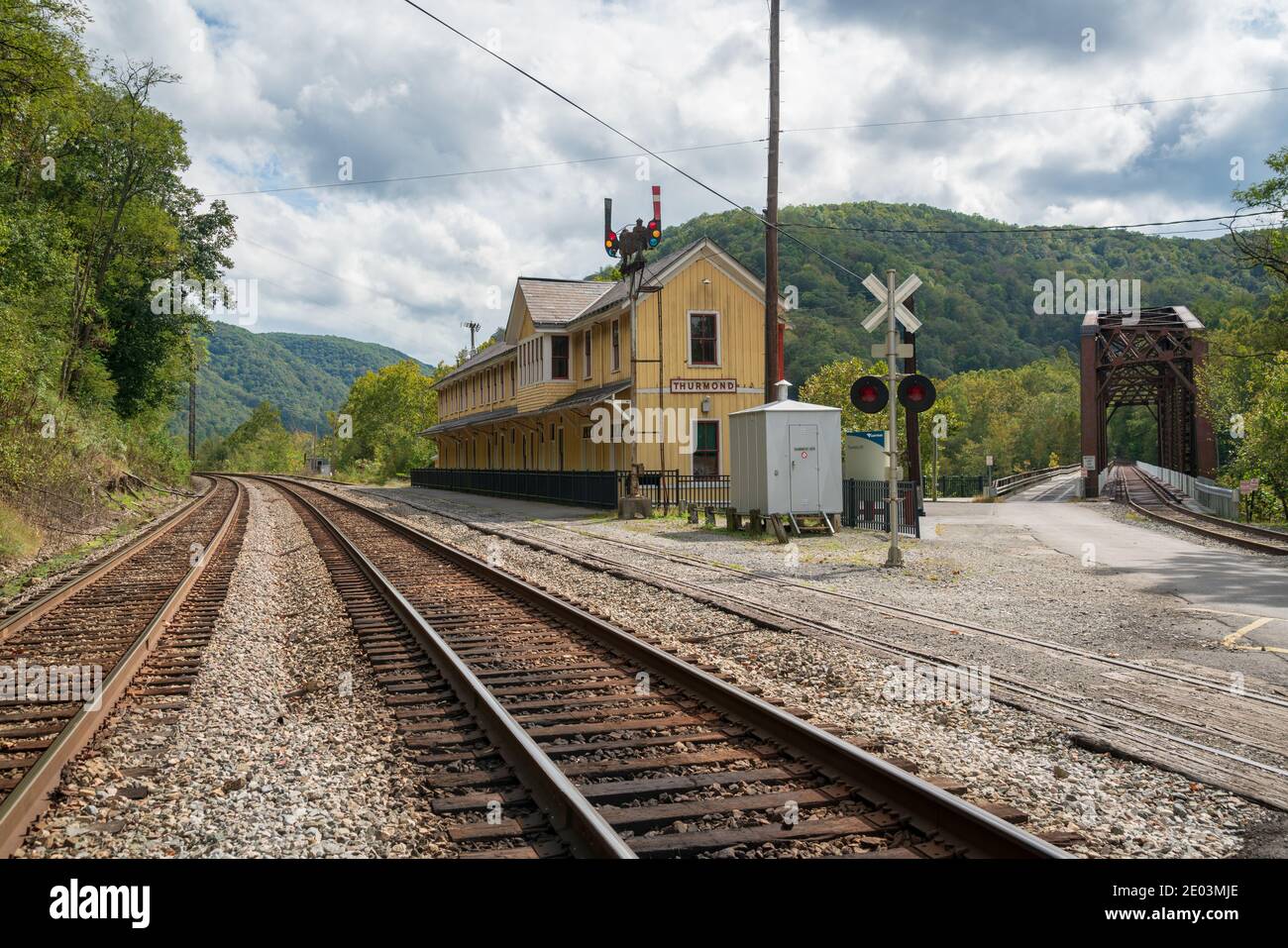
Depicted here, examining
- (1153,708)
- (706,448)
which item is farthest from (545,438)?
(1153,708)

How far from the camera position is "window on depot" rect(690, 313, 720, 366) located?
106 ft

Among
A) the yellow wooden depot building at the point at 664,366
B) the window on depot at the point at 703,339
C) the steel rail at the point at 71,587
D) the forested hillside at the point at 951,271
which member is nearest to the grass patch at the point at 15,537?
the steel rail at the point at 71,587

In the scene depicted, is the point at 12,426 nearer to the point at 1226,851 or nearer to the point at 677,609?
the point at 677,609

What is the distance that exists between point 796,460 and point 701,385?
39.7 ft

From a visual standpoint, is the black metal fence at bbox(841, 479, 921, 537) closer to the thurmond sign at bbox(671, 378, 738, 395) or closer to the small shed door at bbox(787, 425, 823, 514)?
the small shed door at bbox(787, 425, 823, 514)

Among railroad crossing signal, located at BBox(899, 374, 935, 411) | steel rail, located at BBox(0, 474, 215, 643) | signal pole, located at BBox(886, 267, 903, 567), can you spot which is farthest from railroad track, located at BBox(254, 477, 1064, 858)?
railroad crossing signal, located at BBox(899, 374, 935, 411)

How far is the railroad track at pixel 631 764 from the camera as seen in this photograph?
406 centimetres

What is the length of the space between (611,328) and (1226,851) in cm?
3083

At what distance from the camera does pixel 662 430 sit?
3103 cm

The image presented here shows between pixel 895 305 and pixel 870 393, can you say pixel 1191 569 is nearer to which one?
pixel 870 393

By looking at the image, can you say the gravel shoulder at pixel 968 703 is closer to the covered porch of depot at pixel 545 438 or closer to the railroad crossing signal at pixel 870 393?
the railroad crossing signal at pixel 870 393

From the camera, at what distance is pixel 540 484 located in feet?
124

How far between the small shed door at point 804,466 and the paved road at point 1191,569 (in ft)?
10.1

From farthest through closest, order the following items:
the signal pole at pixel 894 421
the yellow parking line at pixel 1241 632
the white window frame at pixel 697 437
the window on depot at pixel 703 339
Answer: the window on depot at pixel 703 339
the white window frame at pixel 697 437
the signal pole at pixel 894 421
the yellow parking line at pixel 1241 632
